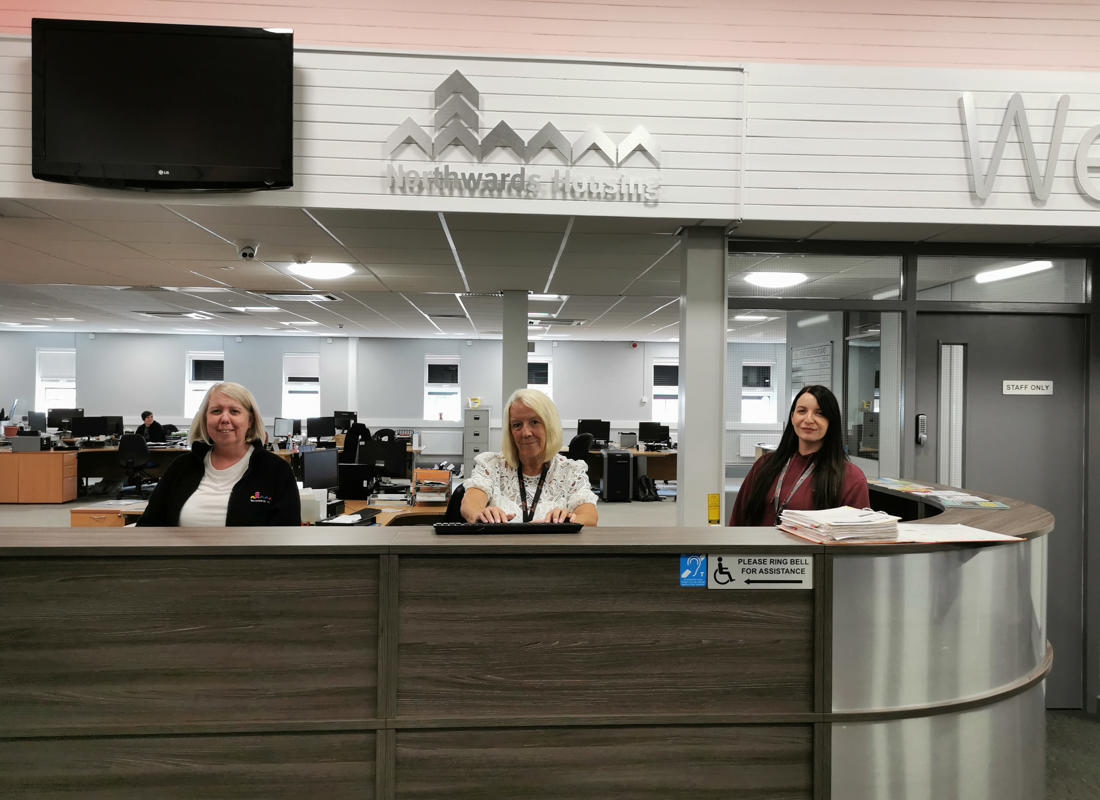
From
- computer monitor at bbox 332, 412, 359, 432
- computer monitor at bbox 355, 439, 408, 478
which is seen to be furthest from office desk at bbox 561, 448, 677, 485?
computer monitor at bbox 355, 439, 408, 478

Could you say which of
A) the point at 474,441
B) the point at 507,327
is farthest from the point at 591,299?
the point at 474,441

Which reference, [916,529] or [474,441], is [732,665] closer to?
[916,529]

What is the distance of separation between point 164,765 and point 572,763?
1146 millimetres

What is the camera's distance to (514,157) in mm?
3588

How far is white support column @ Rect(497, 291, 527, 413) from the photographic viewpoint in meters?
7.00

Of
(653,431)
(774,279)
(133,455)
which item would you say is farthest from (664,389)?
(774,279)

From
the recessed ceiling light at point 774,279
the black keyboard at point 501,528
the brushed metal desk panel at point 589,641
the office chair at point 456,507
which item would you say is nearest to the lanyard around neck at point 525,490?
the office chair at point 456,507

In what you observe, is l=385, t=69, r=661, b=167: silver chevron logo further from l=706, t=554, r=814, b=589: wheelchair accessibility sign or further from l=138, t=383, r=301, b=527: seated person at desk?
l=706, t=554, r=814, b=589: wheelchair accessibility sign

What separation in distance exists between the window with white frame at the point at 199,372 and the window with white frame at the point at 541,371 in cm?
732

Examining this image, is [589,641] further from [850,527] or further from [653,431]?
[653,431]

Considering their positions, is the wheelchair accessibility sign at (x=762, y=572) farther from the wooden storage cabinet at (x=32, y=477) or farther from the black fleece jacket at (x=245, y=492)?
the wooden storage cabinet at (x=32, y=477)

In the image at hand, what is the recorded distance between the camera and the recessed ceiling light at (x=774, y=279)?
4090 mm

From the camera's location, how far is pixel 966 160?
3645 millimetres

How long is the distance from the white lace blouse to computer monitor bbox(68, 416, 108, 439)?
37.2 feet
